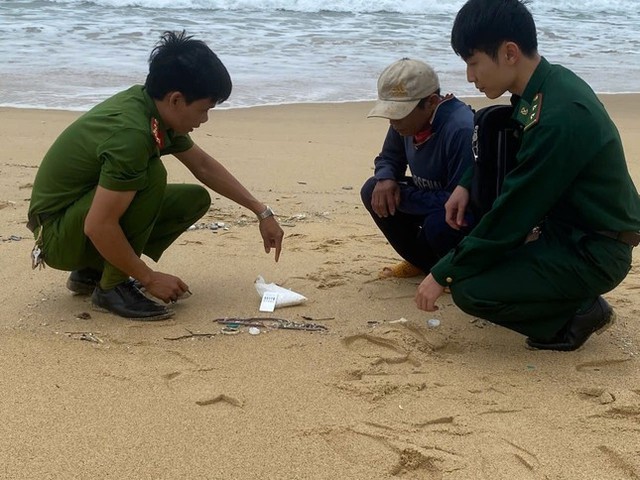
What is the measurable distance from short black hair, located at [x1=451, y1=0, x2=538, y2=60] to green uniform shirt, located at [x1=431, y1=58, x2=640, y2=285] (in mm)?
122

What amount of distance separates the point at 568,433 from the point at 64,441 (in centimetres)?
136

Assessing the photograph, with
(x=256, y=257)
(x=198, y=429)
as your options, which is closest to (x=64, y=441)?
(x=198, y=429)

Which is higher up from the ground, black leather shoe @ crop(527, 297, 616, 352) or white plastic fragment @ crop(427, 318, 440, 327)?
black leather shoe @ crop(527, 297, 616, 352)

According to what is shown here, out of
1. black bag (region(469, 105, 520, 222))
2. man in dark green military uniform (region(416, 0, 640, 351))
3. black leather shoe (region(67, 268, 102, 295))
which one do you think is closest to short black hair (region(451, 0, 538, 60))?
man in dark green military uniform (region(416, 0, 640, 351))

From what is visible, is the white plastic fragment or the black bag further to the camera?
the white plastic fragment

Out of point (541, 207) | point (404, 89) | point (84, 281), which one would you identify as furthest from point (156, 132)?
point (541, 207)

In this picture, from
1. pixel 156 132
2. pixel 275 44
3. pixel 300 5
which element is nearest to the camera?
pixel 156 132

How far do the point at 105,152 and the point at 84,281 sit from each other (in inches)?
29.3

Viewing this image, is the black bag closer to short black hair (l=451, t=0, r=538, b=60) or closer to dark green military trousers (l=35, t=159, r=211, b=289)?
short black hair (l=451, t=0, r=538, b=60)

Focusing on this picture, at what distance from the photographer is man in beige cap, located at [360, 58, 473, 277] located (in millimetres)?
3246

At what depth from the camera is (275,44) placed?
37.6ft

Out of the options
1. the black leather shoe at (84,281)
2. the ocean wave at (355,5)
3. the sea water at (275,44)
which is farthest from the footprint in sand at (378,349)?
the ocean wave at (355,5)

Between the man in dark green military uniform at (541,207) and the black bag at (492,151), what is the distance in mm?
79

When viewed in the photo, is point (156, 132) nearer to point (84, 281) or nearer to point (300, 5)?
Answer: point (84, 281)
